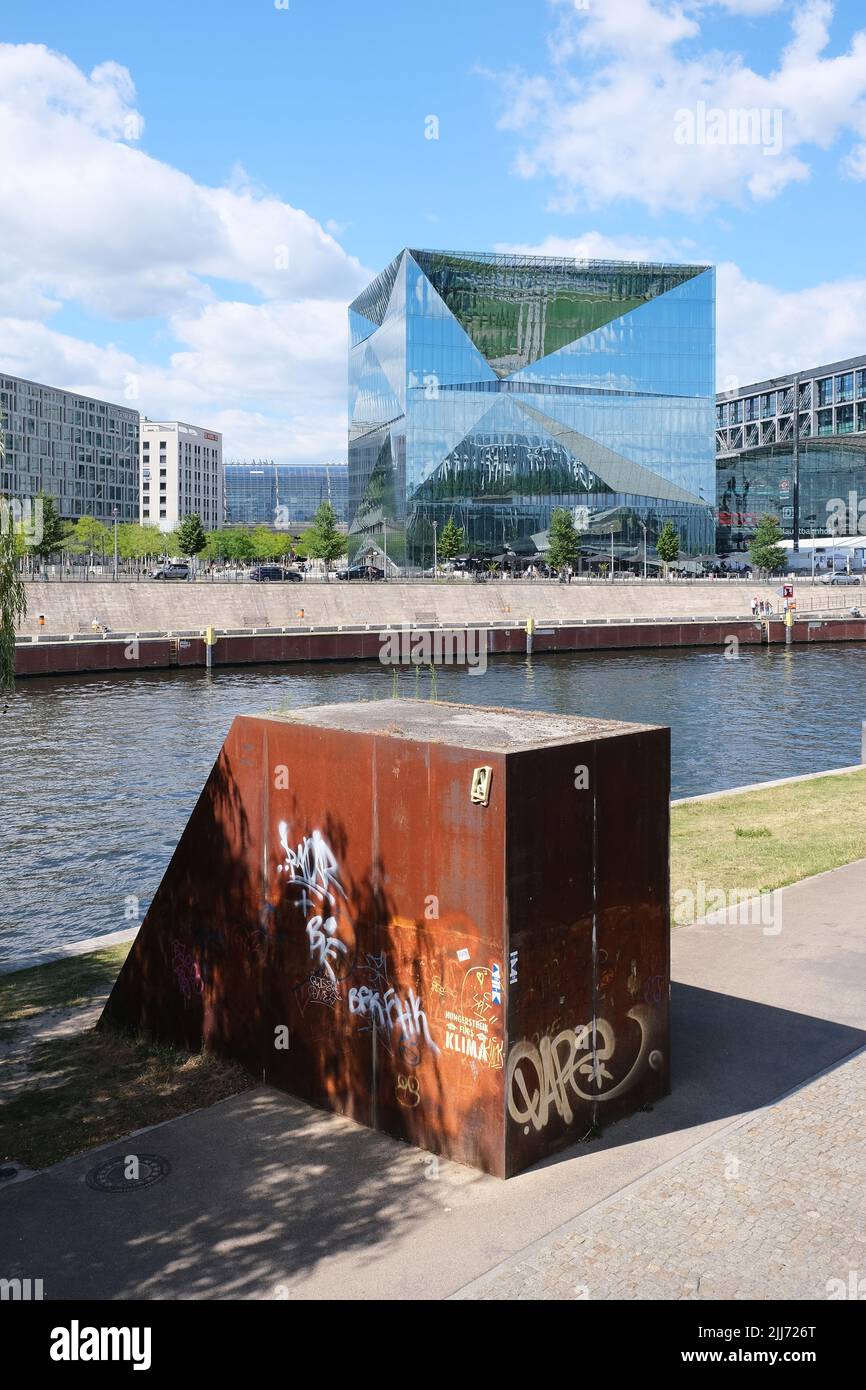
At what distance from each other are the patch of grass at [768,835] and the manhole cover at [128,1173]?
863 centimetres

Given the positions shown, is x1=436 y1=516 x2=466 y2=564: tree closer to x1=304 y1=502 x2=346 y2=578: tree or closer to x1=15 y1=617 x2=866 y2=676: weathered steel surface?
x1=304 y1=502 x2=346 y2=578: tree

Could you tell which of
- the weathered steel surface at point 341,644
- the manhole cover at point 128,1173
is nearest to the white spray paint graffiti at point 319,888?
the manhole cover at point 128,1173

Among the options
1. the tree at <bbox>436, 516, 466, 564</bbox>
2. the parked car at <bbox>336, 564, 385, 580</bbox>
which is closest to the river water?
the parked car at <bbox>336, 564, 385, 580</bbox>

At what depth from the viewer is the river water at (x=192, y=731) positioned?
885 inches

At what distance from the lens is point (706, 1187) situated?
8039 mm

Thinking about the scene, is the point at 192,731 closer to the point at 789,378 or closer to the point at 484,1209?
the point at 484,1209

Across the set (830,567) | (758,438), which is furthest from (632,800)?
(758,438)

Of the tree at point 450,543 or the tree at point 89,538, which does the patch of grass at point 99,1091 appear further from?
the tree at point 89,538

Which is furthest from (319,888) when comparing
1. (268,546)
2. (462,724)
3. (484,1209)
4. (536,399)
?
(268,546)

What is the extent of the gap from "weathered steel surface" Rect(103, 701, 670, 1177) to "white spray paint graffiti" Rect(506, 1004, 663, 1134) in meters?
0.01

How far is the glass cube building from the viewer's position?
118000 mm

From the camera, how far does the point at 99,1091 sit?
1018cm

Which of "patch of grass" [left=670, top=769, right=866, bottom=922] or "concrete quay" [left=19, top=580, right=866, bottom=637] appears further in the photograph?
"concrete quay" [left=19, top=580, right=866, bottom=637]
